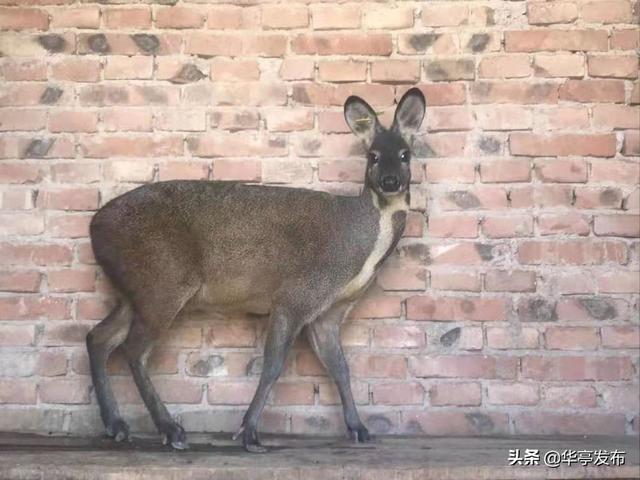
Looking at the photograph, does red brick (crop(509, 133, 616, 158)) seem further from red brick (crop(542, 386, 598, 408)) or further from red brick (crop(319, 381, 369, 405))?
red brick (crop(319, 381, 369, 405))

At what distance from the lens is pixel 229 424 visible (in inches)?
118

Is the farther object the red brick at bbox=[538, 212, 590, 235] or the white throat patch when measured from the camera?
the red brick at bbox=[538, 212, 590, 235]

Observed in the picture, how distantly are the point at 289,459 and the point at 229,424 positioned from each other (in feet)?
1.67

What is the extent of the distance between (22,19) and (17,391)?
1.49 m

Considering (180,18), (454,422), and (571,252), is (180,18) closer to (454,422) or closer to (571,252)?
(571,252)

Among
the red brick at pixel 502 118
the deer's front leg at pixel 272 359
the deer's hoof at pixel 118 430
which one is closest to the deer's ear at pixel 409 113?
the red brick at pixel 502 118

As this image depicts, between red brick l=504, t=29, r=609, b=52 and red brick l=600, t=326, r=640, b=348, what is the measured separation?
1.12 meters

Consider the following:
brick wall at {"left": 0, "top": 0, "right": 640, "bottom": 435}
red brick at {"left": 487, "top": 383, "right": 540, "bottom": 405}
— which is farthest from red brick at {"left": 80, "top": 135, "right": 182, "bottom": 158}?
red brick at {"left": 487, "top": 383, "right": 540, "bottom": 405}

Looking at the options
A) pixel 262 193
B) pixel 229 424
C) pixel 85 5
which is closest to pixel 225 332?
pixel 229 424

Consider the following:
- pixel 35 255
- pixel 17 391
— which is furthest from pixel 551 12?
pixel 17 391

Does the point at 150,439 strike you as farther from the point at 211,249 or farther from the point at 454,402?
the point at 454,402

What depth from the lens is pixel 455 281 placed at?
10.2ft

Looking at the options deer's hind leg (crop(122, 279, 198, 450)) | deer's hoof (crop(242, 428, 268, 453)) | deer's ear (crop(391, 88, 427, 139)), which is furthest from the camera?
deer's ear (crop(391, 88, 427, 139))

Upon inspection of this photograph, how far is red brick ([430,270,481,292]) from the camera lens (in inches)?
122
